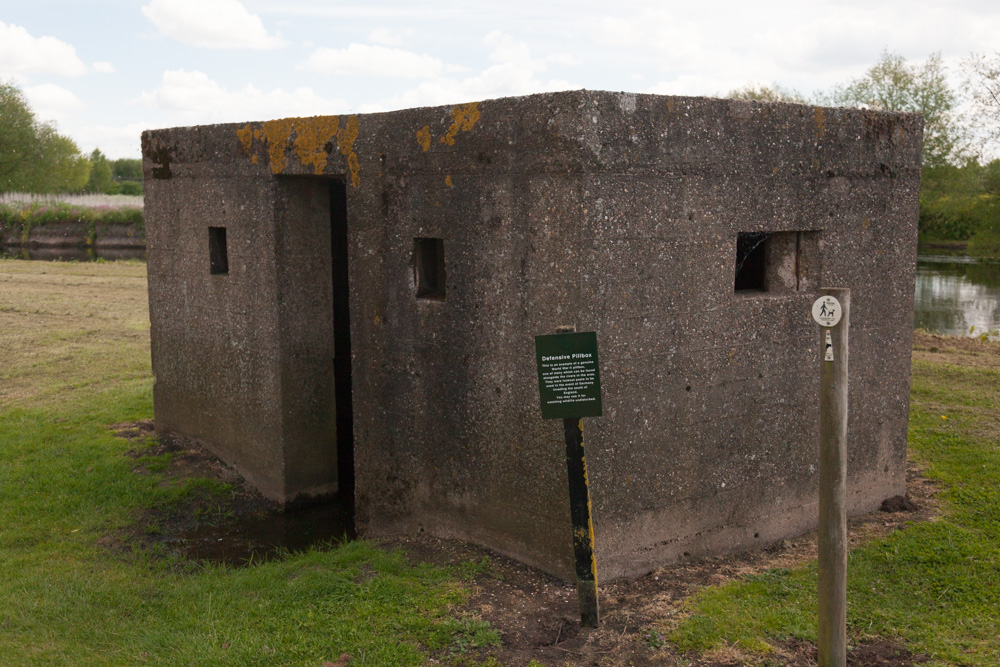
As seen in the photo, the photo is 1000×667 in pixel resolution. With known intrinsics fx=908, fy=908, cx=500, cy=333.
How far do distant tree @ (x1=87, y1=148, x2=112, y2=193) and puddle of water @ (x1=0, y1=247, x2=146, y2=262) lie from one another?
164 ft

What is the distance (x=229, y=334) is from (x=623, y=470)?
3.94 meters

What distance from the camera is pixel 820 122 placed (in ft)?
18.5

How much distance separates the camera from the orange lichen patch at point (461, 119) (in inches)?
207

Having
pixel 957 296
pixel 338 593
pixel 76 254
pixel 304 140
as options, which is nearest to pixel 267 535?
pixel 338 593

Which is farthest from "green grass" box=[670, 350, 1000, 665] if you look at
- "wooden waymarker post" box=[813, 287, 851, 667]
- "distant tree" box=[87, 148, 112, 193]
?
"distant tree" box=[87, 148, 112, 193]

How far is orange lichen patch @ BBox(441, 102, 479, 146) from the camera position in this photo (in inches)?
207

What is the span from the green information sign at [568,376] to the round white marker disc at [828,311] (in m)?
0.99

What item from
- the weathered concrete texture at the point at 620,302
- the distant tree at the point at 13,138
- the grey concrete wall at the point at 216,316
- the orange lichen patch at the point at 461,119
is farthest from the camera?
the distant tree at the point at 13,138

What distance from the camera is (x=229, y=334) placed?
24.8 feet

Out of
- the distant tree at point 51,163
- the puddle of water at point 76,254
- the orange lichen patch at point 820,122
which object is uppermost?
the distant tree at point 51,163

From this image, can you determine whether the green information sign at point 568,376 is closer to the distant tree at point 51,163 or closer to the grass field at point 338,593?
the grass field at point 338,593

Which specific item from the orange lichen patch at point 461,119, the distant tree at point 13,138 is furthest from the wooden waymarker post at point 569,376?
the distant tree at point 13,138

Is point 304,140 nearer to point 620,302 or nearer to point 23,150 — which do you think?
point 620,302

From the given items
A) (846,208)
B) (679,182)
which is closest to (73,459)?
(679,182)
